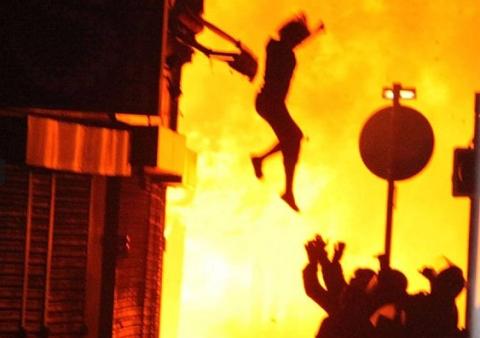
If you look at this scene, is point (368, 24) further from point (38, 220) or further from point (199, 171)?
point (38, 220)

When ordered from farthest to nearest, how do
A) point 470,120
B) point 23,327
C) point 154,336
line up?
point 154,336 → point 470,120 → point 23,327

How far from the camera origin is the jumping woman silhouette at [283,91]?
1021 cm

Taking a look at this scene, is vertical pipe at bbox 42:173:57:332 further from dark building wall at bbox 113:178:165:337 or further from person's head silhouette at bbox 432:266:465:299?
person's head silhouette at bbox 432:266:465:299

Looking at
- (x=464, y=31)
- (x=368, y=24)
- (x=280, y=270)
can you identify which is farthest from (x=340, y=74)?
(x=280, y=270)

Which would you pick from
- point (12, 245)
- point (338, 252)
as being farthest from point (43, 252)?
point (338, 252)

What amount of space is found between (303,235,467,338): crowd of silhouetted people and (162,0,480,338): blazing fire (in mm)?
3544

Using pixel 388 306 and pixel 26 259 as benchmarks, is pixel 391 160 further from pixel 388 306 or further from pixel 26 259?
pixel 26 259

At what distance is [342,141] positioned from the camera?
11367mm

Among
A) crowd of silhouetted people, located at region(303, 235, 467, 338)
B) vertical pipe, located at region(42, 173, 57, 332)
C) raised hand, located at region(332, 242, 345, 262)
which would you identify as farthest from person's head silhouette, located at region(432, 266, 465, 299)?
vertical pipe, located at region(42, 173, 57, 332)

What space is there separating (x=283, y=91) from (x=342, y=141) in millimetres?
1362

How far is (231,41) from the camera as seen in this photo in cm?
1123

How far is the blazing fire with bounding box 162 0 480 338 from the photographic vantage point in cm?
1115

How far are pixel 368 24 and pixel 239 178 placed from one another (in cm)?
235

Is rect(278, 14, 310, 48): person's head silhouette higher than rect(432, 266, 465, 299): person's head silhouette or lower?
higher
